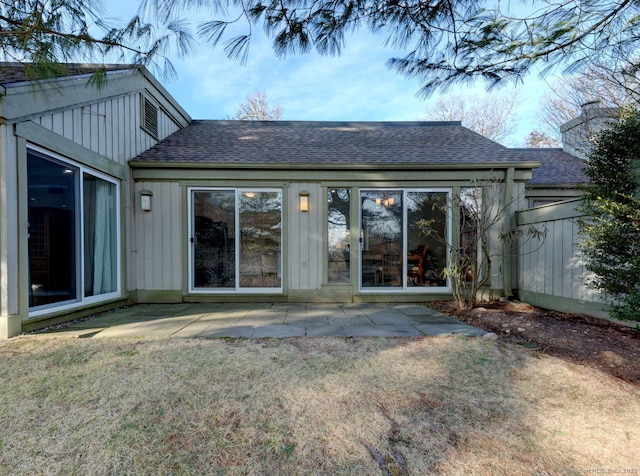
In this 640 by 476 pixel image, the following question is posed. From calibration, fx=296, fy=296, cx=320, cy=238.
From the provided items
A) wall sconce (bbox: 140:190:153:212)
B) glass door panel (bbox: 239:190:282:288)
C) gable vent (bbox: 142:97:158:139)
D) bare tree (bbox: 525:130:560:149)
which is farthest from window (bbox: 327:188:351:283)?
bare tree (bbox: 525:130:560:149)

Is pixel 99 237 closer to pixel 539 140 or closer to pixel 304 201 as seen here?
pixel 304 201

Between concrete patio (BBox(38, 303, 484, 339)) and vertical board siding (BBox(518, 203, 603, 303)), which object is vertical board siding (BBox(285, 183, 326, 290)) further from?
vertical board siding (BBox(518, 203, 603, 303))

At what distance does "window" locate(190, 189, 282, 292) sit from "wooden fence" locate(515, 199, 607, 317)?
429 cm

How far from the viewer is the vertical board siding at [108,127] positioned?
3729mm

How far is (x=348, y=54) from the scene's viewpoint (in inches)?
111

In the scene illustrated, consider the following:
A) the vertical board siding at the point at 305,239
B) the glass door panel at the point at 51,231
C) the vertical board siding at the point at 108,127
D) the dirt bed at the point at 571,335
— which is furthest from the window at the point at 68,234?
the dirt bed at the point at 571,335

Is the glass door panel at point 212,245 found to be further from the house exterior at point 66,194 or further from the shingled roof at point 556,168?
the shingled roof at point 556,168

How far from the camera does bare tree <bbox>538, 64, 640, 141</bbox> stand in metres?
7.27

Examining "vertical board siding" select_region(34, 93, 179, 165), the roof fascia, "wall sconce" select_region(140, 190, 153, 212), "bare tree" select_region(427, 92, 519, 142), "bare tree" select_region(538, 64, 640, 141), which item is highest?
"bare tree" select_region(427, 92, 519, 142)

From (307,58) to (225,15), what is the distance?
79cm

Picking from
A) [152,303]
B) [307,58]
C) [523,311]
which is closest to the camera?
[307,58]

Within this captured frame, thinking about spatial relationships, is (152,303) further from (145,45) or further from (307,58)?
(307,58)

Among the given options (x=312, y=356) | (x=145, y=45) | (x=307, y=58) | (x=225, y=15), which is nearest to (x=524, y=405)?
(x=312, y=356)

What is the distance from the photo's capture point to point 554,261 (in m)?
4.50
